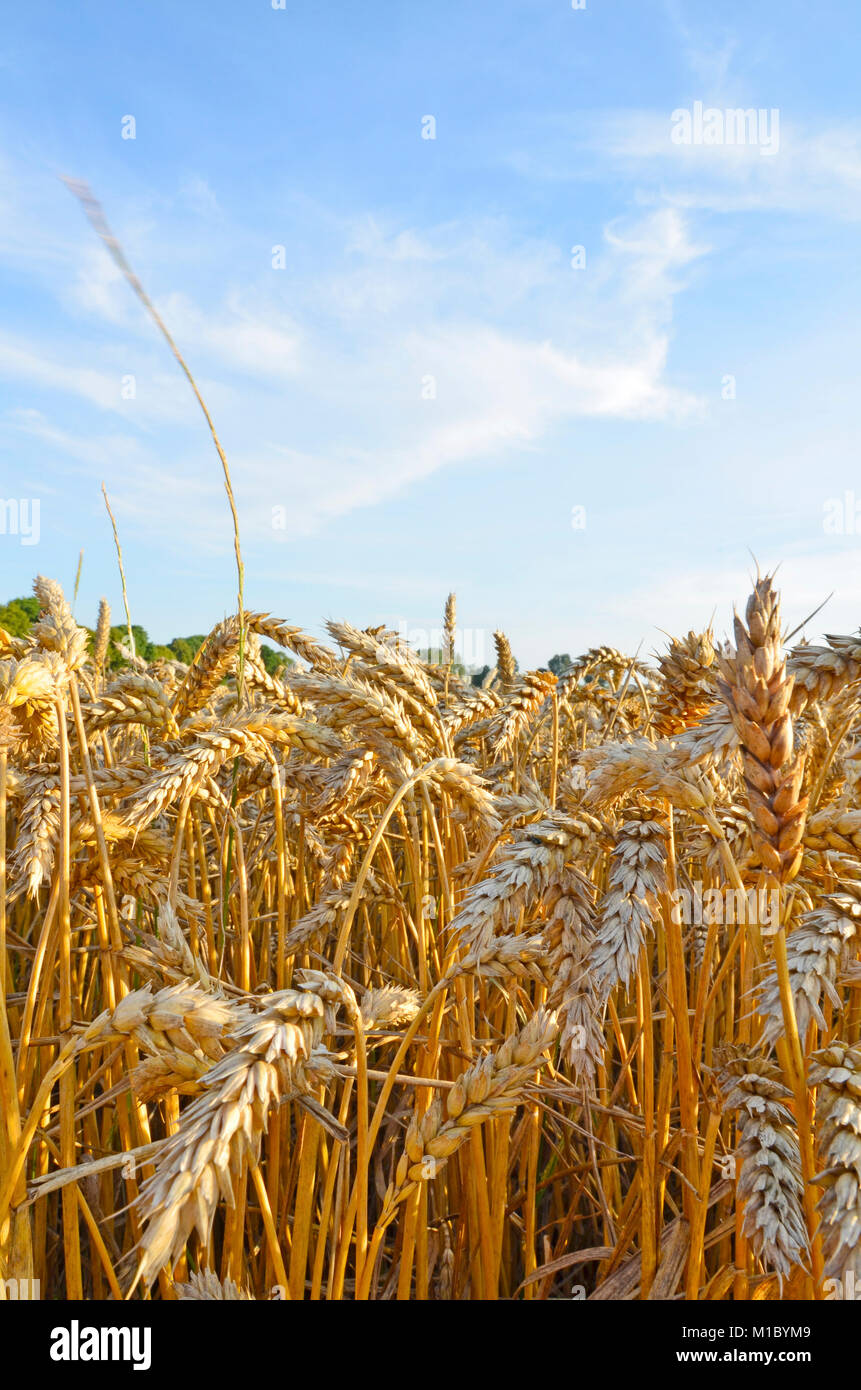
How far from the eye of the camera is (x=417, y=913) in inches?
69.2

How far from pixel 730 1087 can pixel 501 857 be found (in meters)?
0.49

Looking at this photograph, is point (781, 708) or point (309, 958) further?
point (309, 958)

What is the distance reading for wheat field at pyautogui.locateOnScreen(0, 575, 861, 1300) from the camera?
0.96m

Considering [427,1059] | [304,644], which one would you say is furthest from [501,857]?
[304,644]

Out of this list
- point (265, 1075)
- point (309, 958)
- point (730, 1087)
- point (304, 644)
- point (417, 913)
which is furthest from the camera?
point (304, 644)

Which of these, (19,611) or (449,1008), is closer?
(449,1008)

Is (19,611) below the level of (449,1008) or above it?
above

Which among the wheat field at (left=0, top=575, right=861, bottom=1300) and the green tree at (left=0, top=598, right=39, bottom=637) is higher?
the green tree at (left=0, top=598, right=39, bottom=637)

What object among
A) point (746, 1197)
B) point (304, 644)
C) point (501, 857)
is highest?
point (304, 644)

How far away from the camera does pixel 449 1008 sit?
1.65 meters

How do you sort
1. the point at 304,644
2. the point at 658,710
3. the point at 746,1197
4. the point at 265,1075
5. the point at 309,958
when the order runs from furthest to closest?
the point at 304,644
the point at 309,958
the point at 658,710
the point at 746,1197
the point at 265,1075

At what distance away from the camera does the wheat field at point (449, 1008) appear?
3.15ft

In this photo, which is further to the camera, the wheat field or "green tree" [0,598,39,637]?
"green tree" [0,598,39,637]
